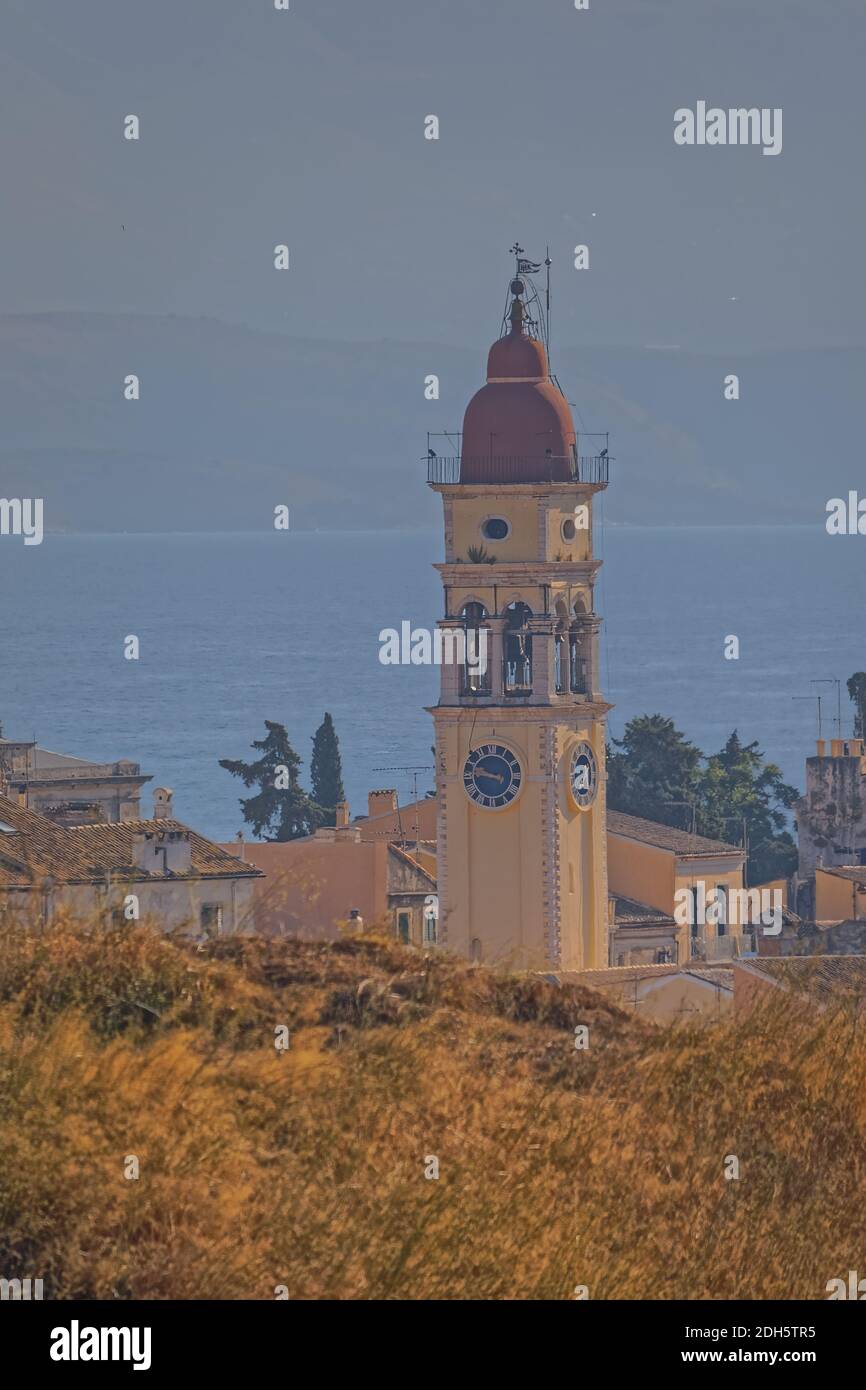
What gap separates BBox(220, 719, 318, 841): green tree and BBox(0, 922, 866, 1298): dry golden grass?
61.3m

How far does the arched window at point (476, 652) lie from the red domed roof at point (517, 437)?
12.6 feet

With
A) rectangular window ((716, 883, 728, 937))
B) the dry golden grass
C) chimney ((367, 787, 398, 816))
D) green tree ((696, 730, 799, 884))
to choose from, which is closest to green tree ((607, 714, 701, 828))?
green tree ((696, 730, 799, 884))

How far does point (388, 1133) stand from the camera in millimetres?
11992

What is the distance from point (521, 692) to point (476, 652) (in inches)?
49.4

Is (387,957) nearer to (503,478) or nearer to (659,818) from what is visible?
(503,478)

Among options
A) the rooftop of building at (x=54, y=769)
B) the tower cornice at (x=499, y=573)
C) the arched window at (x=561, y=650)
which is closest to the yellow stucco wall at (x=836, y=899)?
the arched window at (x=561, y=650)

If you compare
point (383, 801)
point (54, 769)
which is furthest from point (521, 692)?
point (383, 801)

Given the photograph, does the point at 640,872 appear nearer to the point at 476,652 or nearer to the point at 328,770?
the point at 476,652

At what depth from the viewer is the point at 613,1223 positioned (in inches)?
467

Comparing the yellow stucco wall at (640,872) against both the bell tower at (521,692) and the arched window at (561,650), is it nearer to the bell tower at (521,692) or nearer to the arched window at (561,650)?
the bell tower at (521,692)

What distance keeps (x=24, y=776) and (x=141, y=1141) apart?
49.2 metres

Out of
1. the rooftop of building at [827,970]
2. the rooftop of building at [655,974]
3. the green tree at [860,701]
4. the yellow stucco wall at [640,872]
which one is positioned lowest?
the rooftop of building at [827,970]

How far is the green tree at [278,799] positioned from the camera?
7975cm
